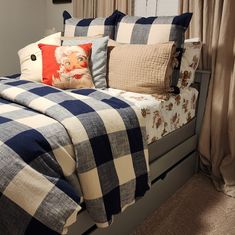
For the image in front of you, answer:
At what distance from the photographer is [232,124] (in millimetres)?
1950

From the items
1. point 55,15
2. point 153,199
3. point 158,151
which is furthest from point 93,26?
point 55,15

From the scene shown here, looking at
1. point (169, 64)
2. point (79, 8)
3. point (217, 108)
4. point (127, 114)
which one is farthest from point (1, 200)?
point (79, 8)

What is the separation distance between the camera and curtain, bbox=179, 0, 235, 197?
1880 mm

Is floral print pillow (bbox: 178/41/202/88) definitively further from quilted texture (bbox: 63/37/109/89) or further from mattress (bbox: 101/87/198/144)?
quilted texture (bbox: 63/37/109/89)

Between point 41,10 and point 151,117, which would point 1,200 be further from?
point 41,10

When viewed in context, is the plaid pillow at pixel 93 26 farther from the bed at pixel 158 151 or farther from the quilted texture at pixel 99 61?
the bed at pixel 158 151

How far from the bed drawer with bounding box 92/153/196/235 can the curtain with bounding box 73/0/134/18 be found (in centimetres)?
136

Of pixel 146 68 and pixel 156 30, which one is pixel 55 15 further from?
pixel 146 68

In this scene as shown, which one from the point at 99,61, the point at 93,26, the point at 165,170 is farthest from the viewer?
the point at 93,26

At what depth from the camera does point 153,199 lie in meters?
1.70

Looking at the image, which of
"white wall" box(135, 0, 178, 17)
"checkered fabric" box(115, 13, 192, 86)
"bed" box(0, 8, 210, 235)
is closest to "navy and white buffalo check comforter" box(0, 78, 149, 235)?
"bed" box(0, 8, 210, 235)

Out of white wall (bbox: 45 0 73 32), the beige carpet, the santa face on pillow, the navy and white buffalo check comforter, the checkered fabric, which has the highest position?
white wall (bbox: 45 0 73 32)

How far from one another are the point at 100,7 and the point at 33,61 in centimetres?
101

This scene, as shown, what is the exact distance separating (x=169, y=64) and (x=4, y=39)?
6.99 ft
